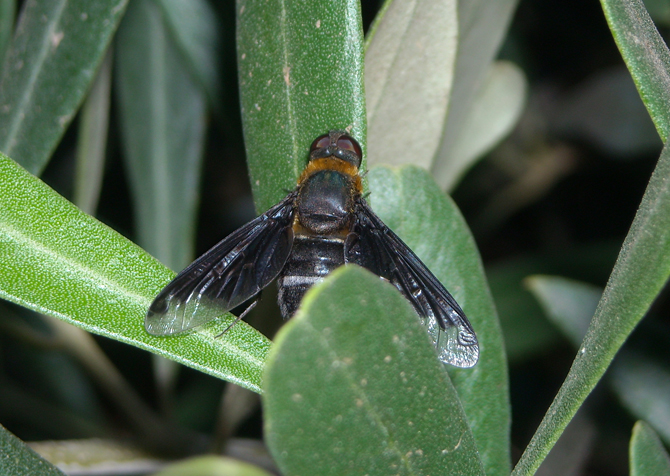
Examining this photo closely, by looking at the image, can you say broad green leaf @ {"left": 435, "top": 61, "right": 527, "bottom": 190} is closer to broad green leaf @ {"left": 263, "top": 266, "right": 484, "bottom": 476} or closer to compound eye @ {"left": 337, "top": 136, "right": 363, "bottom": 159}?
compound eye @ {"left": 337, "top": 136, "right": 363, "bottom": 159}

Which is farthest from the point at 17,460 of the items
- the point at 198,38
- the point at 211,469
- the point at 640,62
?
the point at 198,38

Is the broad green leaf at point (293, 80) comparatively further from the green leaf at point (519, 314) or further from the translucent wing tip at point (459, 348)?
the green leaf at point (519, 314)

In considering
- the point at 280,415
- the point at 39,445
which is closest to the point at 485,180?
the point at 39,445

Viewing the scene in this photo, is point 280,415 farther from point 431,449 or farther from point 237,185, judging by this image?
point 237,185

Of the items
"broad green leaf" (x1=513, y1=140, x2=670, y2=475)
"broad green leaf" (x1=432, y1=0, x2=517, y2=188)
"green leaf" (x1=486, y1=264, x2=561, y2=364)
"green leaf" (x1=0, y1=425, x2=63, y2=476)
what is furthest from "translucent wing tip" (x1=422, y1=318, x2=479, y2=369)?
"green leaf" (x1=486, y1=264, x2=561, y2=364)

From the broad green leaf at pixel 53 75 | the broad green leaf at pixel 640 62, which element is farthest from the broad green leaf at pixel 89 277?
the broad green leaf at pixel 640 62
